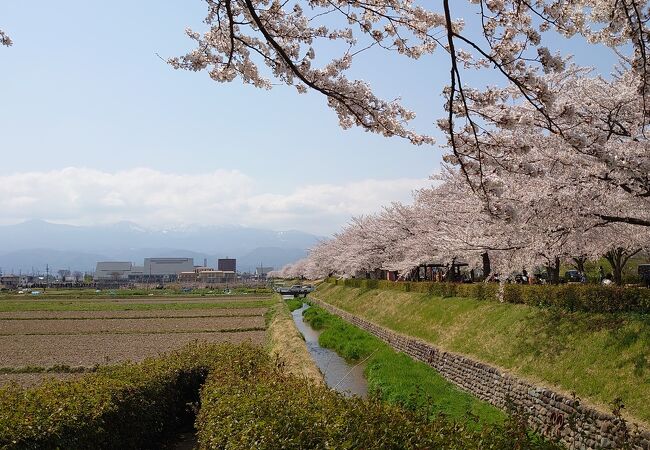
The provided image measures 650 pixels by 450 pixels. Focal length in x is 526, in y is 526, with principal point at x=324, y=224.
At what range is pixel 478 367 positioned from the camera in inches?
602

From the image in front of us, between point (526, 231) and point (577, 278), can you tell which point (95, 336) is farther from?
point (577, 278)

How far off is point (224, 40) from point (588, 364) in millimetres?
10504

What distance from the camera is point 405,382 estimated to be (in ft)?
50.7

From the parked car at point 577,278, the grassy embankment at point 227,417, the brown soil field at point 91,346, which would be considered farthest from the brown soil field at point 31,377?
the parked car at point 577,278

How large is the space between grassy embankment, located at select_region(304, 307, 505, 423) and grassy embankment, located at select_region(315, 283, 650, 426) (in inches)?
51.2

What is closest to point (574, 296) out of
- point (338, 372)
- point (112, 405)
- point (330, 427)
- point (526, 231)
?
point (526, 231)

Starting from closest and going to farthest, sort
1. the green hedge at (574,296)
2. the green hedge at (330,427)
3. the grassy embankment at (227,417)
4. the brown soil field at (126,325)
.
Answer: the green hedge at (330,427) < the grassy embankment at (227,417) < the green hedge at (574,296) < the brown soil field at (126,325)

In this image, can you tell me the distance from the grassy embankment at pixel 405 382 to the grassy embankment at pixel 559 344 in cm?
130

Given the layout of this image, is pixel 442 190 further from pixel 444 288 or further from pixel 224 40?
pixel 224 40

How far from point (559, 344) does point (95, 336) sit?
80.0 feet

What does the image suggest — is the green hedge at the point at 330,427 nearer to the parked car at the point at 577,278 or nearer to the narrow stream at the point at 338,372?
the narrow stream at the point at 338,372

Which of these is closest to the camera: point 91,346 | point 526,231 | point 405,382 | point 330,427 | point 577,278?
point 330,427

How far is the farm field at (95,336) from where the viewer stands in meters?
19.4

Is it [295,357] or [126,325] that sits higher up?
[295,357]
